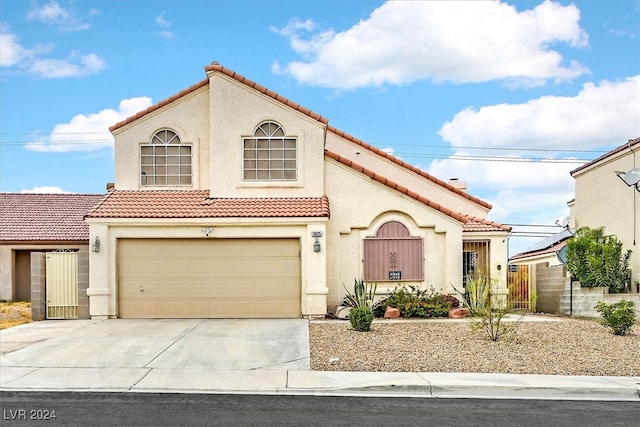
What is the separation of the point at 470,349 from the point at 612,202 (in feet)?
38.8

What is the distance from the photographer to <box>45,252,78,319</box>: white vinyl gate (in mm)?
19250

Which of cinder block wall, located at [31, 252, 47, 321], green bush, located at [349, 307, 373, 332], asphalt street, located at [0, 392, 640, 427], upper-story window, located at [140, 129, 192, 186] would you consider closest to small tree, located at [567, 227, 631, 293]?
green bush, located at [349, 307, 373, 332]

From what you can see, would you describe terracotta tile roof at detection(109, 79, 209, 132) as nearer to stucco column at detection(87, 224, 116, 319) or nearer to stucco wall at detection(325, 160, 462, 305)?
stucco column at detection(87, 224, 116, 319)

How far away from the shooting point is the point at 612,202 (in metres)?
22.9

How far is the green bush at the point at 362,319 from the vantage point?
52.2ft

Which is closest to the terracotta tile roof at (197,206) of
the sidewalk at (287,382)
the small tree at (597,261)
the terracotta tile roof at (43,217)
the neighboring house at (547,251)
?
the sidewalk at (287,382)

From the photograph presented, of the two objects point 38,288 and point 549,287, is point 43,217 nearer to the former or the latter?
point 38,288

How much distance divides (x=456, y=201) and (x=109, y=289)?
13300mm

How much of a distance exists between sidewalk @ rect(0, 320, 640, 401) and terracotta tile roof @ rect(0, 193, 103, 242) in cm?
1593

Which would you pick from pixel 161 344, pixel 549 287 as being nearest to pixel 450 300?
pixel 549 287

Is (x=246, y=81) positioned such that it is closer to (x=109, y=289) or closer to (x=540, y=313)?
(x=109, y=289)

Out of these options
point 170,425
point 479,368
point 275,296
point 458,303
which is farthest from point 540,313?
point 170,425

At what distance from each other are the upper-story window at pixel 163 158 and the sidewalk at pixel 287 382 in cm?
845

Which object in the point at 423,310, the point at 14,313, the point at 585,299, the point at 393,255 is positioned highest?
the point at 393,255
